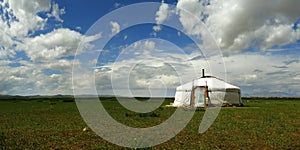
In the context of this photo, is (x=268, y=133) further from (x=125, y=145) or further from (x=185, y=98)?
(x=185, y=98)

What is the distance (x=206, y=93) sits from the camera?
37.0m

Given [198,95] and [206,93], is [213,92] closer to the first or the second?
[206,93]

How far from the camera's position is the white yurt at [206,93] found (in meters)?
37.2

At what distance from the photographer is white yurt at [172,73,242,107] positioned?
122 ft

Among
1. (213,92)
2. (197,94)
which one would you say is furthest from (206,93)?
(197,94)

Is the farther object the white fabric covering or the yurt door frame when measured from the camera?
the white fabric covering

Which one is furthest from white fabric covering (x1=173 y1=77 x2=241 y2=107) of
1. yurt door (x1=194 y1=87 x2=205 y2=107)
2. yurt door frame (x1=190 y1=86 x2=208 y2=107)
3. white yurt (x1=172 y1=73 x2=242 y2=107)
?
yurt door frame (x1=190 y1=86 x2=208 y2=107)

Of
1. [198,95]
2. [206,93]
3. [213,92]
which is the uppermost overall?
[213,92]

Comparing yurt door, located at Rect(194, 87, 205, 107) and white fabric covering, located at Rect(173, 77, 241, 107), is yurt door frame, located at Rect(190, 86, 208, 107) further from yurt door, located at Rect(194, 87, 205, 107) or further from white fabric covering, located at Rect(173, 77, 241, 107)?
white fabric covering, located at Rect(173, 77, 241, 107)

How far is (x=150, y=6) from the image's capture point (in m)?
22.5

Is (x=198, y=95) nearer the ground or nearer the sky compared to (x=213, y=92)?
nearer the ground

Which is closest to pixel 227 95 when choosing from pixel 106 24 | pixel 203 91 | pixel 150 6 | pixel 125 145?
pixel 203 91

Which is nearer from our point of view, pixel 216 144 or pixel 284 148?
pixel 284 148

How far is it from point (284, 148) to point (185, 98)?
Result: 27161mm
